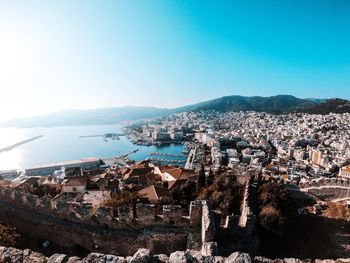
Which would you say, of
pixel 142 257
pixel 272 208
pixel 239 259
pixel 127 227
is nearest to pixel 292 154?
pixel 272 208

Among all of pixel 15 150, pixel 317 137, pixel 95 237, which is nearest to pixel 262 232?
pixel 95 237

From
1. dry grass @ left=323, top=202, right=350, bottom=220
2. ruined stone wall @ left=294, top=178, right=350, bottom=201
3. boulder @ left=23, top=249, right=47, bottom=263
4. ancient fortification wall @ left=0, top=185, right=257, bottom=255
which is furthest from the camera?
ruined stone wall @ left=294, top=178, right=350, bottom=201

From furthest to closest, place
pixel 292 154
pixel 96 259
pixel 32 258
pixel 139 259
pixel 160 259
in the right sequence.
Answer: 1. pixel 292 154
2. pixel 32 258
3. pixel 160 259
4. pixel 96 259
5. pixel 139 259

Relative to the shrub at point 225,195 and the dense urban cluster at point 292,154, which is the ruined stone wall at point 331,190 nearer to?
the shrub at point 225,195

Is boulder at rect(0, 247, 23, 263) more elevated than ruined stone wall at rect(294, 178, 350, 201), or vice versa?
boulder at rect(0, 247, 23, 263)

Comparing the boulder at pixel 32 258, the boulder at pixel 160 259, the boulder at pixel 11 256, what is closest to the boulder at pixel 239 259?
the boulder at pixel 160 259

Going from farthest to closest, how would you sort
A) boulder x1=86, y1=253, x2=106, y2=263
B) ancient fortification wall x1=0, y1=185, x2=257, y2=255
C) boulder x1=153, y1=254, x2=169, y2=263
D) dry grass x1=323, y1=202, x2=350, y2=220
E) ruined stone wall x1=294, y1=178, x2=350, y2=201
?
ruined stone wall x1=294, y1=178, x2=350, y2=201, dry grass x1=323, y1=202, x2=350, y2=220, ancient fortification wall x1=0, y1=185, x2=257, y2=255, boulder x1=153, y1=254, x2=169, y2=263, boulder x1=86, y1=253, x2=106, y2=263

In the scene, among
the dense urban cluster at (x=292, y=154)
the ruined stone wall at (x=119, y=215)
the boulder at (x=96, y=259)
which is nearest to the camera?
the boulder at (x=96, y=259)

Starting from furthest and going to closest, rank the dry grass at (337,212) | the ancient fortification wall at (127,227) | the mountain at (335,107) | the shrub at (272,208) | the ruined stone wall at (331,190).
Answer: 1. the mountain at (335,107)
2. the ruined stone wall at (331,190)
3. the dry grass at (337,212)
4. the shrub at (272,208)
5. the ancient fortification wall at (127,227)

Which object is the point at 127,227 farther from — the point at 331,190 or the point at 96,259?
the point at 331,190

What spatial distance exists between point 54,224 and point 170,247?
4574 mm

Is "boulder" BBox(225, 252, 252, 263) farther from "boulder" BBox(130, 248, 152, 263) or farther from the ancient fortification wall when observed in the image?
the ancient fortification wall

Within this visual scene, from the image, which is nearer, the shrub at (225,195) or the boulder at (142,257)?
the boulder at (142,257)

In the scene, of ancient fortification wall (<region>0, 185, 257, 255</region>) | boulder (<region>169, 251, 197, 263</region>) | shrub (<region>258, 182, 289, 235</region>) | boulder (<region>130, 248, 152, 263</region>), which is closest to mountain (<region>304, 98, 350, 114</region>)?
shrub (<region>258, 182, 289, 235</region>)
